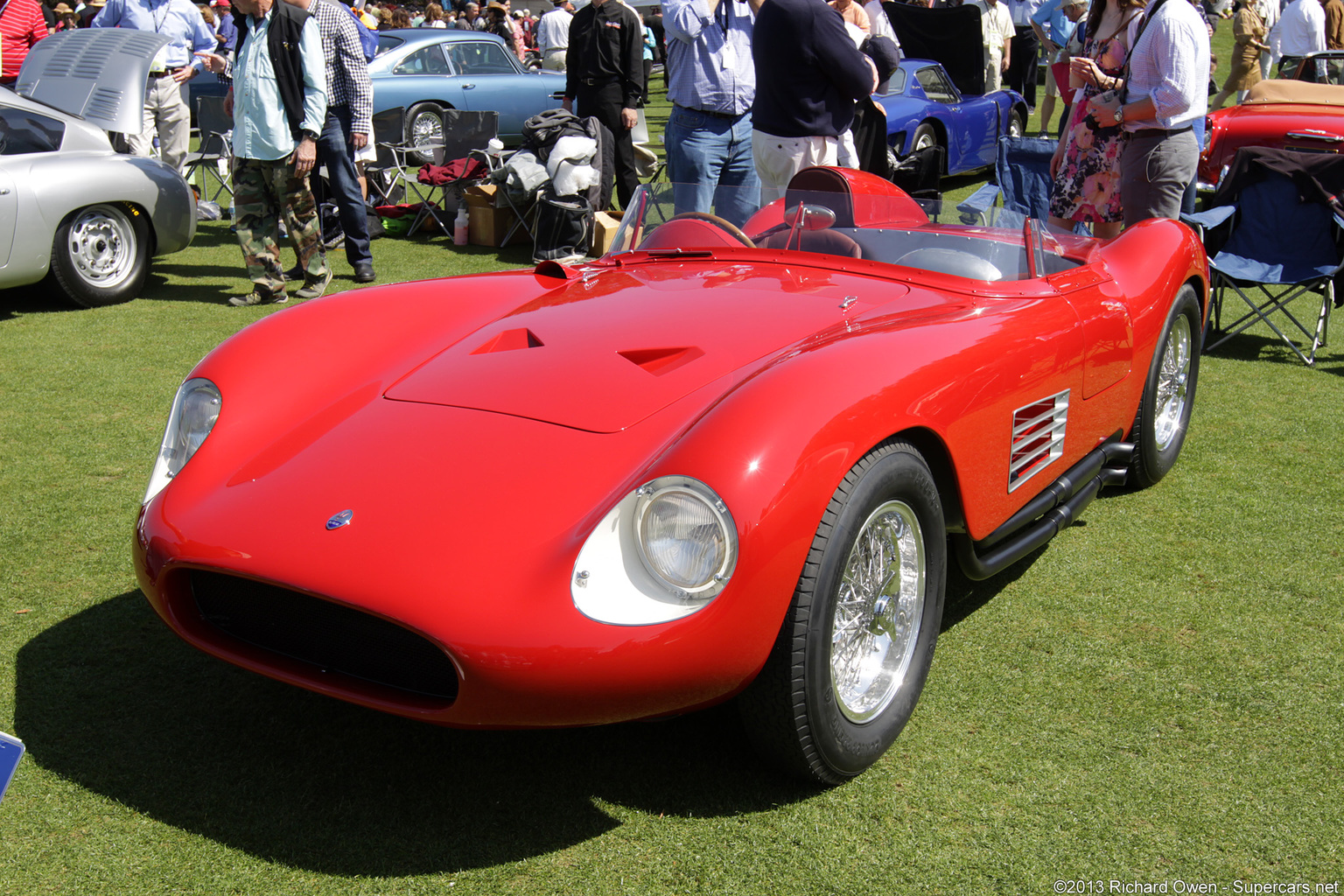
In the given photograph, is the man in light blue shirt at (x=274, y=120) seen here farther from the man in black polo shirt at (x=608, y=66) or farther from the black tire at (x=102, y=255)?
the man in black polo shirt at (x=608, y=66)

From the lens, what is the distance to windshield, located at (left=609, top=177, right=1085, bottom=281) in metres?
3.39

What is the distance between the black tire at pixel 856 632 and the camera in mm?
2236

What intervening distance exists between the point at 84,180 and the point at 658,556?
601cm

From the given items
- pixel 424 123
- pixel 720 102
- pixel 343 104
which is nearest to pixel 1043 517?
pixel 720 102

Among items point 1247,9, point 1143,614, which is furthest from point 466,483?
point 1247,9

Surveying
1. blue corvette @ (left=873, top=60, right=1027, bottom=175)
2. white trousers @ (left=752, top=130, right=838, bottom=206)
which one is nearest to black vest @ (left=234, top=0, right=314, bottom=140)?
white trousers @ (left=752, top=130, right=838, bottom=206)

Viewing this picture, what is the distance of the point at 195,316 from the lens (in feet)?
22.6

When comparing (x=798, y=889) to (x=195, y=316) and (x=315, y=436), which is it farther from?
(x=195, y=316)

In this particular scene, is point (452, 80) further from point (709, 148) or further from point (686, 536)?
point (686, 536)

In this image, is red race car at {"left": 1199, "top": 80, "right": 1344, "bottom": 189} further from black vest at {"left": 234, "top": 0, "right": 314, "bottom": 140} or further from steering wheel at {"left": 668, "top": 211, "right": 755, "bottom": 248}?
black vest at {"left": 234, "top": 0, "right": 314, "bottom": 140}

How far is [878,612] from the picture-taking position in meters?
2.61

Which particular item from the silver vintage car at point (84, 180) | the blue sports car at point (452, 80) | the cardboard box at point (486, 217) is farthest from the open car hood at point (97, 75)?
the blue sports car at point (452, 80)

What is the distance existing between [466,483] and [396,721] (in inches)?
29.1

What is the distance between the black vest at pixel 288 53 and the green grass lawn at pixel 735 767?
3.65 metres
